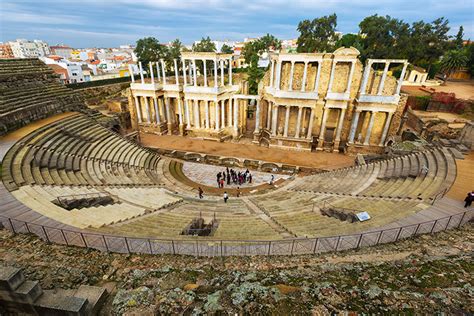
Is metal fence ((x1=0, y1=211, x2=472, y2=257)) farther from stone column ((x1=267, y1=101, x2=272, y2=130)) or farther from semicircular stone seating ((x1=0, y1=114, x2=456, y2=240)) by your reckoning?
stone column ((x1=267, y1=101, x2=272, y2=130))

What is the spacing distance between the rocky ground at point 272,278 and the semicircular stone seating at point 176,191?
2.37 m

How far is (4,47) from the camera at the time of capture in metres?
157

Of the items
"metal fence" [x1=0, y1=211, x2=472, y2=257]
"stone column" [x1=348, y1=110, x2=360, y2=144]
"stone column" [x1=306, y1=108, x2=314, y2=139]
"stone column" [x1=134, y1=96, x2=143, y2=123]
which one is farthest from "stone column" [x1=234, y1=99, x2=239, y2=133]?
"metal fence" [x1=0, y1=211, x2=472, y2=257]

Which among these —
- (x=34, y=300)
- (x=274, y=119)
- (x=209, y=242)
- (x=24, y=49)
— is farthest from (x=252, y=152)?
(x=24, y=49)

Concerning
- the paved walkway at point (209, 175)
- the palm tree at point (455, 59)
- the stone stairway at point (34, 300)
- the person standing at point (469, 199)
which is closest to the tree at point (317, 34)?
the palm tree at point (455, 59)

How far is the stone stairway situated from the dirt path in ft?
71.0

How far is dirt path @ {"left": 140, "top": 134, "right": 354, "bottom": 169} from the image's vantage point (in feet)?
84.7

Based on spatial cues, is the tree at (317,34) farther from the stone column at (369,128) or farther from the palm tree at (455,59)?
the stone column at (369,128)

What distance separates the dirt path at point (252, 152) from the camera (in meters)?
25.8

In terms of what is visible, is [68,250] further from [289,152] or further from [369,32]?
[369,32]

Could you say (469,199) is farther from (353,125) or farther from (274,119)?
(274,119)

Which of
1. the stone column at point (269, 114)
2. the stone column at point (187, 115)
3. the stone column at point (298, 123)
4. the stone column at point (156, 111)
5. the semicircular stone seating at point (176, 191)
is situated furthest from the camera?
the stone column at point (156, 111)

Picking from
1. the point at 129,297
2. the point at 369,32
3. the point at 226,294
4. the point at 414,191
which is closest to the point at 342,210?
the point at 414,191

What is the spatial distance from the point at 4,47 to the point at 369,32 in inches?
8387
